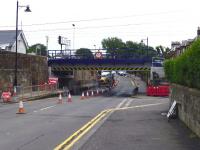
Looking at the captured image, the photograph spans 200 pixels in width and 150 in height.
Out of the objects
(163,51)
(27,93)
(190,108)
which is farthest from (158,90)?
(163,51)

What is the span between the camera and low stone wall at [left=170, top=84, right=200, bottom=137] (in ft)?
56.4

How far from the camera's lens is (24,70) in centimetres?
5912

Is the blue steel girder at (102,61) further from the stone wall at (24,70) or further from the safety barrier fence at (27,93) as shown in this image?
the safety barrier fence at (27,93)

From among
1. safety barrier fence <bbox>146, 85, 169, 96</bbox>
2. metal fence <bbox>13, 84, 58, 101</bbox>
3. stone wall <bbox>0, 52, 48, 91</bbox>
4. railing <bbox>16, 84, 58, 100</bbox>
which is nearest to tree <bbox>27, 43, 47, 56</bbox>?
stone wall <bbox>0, 52, 48, 91</bbox>

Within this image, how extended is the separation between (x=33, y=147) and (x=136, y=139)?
3.61 metres

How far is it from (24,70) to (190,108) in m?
41.4

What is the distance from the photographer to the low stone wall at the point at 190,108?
17.2 metres

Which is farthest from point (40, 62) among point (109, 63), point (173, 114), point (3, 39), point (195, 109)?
point (195, 109)

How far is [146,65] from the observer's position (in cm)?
6656

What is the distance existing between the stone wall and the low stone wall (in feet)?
95.1

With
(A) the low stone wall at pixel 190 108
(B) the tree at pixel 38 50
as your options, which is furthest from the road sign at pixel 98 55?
(A) the low stone wall at pixel 190 108

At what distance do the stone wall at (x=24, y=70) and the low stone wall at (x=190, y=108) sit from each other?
29.0m

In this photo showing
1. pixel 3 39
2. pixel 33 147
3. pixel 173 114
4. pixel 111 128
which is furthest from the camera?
pixel 3 39

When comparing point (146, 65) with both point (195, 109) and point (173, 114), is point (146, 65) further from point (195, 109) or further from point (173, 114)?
point (195, 109)
